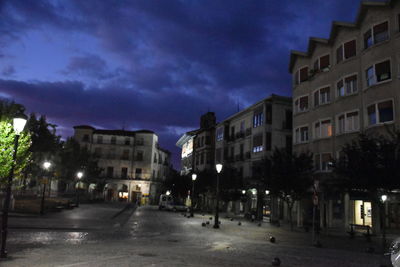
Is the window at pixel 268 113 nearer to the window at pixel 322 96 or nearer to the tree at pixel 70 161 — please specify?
the window at pixel 322 96

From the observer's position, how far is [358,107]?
26.4 metres

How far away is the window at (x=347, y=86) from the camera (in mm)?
27250

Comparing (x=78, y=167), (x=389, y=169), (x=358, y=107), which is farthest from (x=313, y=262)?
(x=78, y=167)

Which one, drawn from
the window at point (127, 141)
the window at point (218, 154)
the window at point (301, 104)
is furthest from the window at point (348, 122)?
the window at point (127, 141)

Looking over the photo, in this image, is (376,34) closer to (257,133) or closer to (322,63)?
(322,63)

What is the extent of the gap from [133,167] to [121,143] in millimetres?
6416

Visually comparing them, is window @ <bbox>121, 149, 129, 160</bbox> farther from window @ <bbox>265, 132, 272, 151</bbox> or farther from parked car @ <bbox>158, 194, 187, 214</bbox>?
window @ <bbox>265, 132, 272, 151</bbox>

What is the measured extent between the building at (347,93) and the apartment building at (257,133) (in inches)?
282

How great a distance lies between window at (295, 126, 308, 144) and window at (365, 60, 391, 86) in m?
8.47

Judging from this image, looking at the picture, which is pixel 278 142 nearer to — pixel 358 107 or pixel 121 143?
pixel 358 107

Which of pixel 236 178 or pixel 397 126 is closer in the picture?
pixel 397 126

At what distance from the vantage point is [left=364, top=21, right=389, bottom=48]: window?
970 inches

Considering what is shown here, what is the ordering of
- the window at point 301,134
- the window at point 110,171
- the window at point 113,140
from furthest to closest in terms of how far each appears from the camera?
the window at point 113,140
the window at point 110,171
the window at point 301,134

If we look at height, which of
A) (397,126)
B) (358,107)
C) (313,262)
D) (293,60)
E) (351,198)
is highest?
(293,60)
